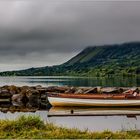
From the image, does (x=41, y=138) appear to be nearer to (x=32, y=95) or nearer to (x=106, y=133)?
(x=106, y=133)

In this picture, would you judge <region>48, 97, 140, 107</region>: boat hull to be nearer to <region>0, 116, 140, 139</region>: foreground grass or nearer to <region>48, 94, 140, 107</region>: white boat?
<region>48, 94, 140, 107</region>: white boat

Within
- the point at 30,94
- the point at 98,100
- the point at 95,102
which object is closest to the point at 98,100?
the point at 98,100

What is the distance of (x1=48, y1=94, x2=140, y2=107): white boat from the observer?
143ft

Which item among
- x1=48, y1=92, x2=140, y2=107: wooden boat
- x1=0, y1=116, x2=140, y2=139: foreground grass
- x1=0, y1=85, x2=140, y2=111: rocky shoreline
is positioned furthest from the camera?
x1=0, y1=85, x2=140, y2=111: rocky shoreline

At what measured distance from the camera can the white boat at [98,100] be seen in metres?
43.6

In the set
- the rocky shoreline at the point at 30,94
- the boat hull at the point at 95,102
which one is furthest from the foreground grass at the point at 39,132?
the rocky shoreline at the point at 30,94

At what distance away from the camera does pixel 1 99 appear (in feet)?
187

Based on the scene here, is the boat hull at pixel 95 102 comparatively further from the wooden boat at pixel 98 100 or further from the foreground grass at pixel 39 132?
the foreground grass at pixel 39 132

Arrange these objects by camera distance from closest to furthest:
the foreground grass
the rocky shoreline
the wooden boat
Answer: the foreground grass → the wooden boat → the rocky shoreline

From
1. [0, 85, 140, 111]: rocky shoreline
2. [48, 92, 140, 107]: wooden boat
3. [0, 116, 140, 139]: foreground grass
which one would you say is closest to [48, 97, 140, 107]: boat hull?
[48, 92, 140, 107]: wooden boat

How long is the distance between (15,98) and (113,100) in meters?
17.2

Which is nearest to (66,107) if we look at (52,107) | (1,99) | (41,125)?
(52,107)

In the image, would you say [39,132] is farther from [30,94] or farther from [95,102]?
[30,94]

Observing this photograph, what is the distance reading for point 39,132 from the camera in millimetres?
14891
